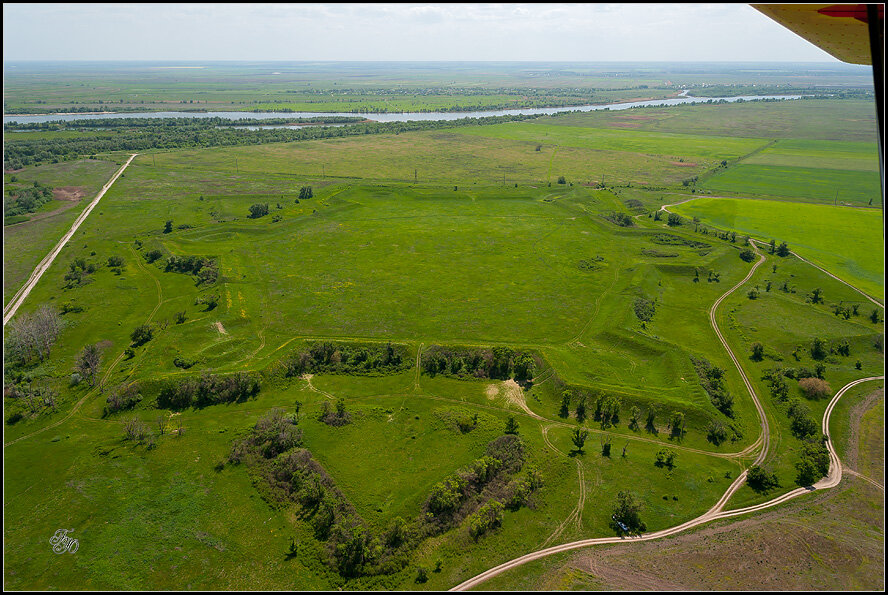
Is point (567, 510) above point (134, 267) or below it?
below

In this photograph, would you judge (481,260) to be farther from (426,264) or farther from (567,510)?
(567,510)

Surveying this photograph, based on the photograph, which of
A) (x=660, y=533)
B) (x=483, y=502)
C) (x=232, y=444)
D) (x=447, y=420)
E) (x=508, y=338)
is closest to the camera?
(x=660, y=533)

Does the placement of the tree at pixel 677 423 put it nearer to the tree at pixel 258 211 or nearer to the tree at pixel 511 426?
the tree at pixel 511 426

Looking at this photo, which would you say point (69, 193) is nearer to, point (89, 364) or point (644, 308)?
point (89, 364)

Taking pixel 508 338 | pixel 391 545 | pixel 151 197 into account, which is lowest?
pixel 391 545

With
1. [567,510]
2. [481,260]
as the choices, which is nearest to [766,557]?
[567,510]

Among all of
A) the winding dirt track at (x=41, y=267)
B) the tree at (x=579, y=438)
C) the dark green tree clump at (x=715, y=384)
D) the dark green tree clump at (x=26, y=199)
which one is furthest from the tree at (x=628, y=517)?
the dark green tree clump at (x=26, y=199)

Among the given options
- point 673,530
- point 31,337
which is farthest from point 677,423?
point 31,337
